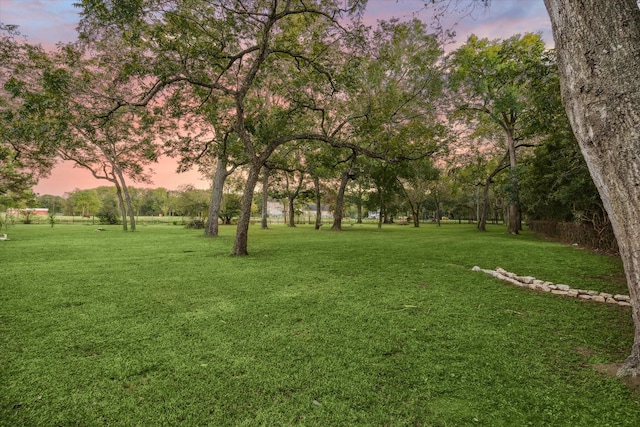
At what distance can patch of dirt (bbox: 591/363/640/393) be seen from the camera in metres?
2.28

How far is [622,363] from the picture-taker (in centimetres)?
265

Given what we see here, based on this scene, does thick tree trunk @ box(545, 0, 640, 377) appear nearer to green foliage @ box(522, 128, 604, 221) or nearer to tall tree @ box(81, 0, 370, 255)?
tall tree @ box(81, 0, 370, 255)

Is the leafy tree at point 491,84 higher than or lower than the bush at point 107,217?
higher

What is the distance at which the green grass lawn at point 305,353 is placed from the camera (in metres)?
2.01

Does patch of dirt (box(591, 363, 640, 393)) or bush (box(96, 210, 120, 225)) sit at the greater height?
bush (box(96, 210, 120, 225))

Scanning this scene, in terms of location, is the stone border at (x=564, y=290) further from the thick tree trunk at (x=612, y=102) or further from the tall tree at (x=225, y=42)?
the tall tree at (x=225, y=42)

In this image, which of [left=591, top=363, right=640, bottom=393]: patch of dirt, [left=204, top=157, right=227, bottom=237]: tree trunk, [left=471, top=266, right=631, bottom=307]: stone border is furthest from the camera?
[left=204, top=157, right=227, bottom=237]: tree trunk

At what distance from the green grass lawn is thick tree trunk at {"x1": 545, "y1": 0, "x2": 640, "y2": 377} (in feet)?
3.04

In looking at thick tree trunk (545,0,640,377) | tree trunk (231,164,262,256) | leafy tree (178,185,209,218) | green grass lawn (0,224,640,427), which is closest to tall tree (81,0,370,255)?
tree trunk (231,164,262,256)

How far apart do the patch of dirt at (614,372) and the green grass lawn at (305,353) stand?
0.06 meters

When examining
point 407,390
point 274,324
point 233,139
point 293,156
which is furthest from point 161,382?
point 293,156

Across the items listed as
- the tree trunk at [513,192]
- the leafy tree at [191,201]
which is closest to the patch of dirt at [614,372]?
the tree trunk at [513,192]

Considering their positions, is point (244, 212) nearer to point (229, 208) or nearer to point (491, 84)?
point (491, 84)

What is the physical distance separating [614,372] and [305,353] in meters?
2.68
